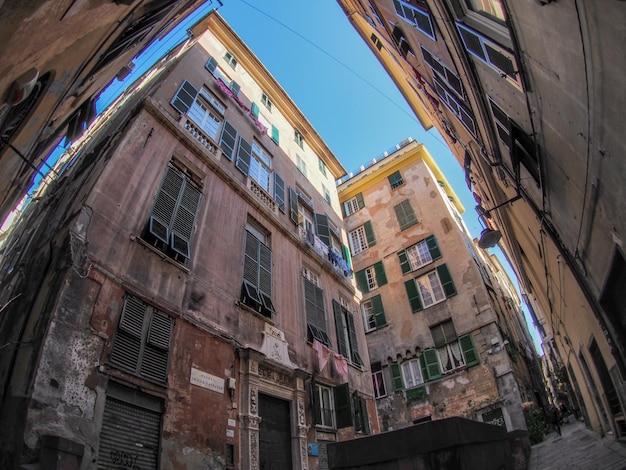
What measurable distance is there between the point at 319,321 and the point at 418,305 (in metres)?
8.32

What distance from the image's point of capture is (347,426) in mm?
9391

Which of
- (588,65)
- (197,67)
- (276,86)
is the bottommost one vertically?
(588,65)

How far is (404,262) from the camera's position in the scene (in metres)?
19.3

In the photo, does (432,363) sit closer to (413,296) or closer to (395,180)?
(413,296)

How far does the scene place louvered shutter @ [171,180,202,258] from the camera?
7234 millimetres

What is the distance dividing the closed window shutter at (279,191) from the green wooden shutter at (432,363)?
9716 mm

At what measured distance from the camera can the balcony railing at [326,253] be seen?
1287 centimetres

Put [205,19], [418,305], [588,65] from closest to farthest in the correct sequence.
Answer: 1. [588,65]
2. [205,19]
3. [418,305]

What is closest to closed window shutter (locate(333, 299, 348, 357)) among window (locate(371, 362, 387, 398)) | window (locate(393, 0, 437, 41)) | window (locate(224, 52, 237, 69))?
window (locate(371, 362, 387, 398))

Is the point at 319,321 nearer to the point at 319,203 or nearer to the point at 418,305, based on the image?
the point at 319,203

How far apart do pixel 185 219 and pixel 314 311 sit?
511 centimetres

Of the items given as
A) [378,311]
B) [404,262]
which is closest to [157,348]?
[378,311]

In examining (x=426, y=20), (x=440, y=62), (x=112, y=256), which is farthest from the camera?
(x=440, y=62)

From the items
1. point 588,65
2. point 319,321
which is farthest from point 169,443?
point 588,65
